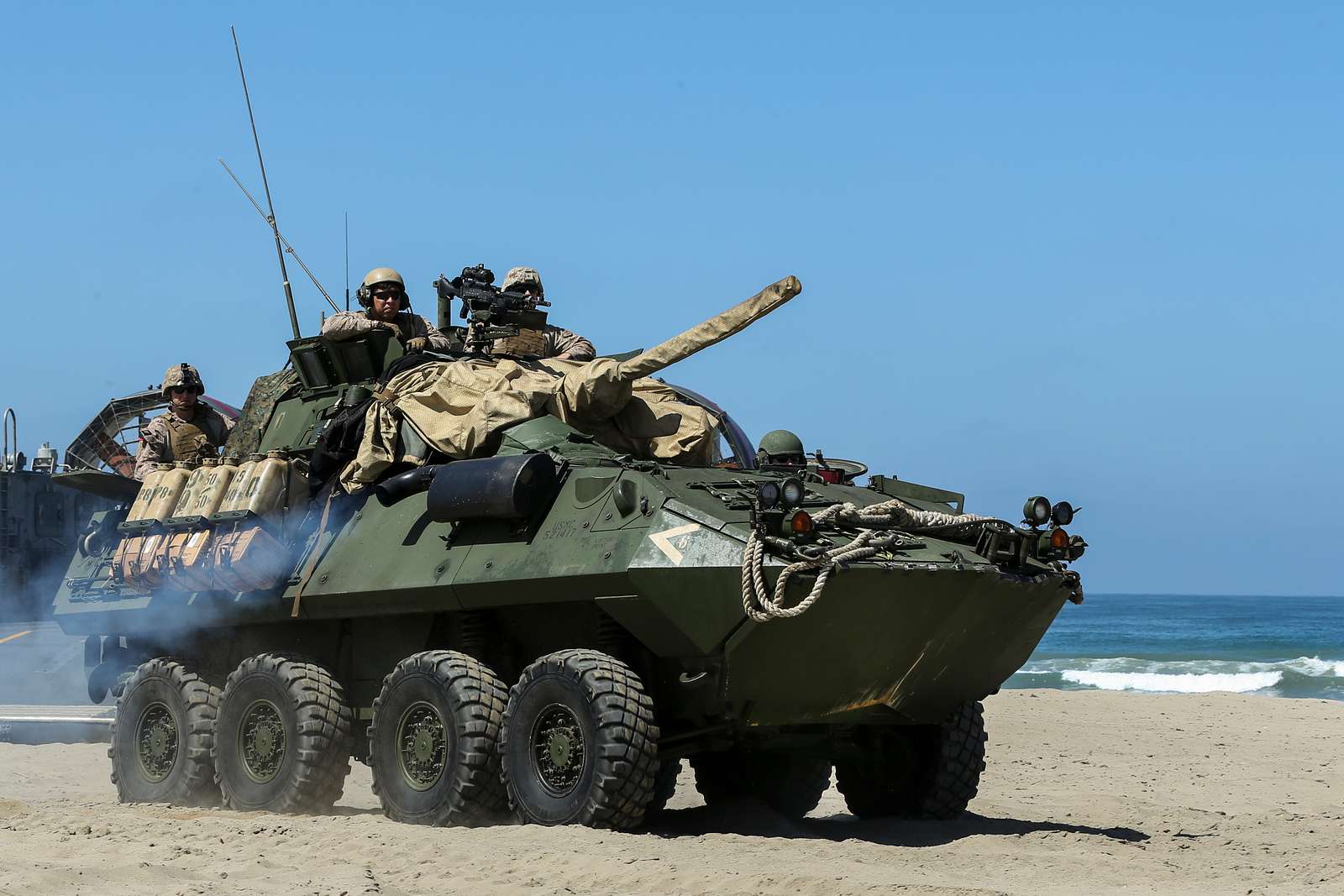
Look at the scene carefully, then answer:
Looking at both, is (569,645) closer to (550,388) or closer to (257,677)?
(550,388)

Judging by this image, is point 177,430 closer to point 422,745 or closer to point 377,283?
point 377,283

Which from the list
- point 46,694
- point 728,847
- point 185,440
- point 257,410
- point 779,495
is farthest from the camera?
point 46,694

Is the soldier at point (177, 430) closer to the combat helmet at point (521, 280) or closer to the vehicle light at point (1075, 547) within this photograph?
the combat helmet at point (521, 280)

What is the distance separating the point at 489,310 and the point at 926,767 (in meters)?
4.48

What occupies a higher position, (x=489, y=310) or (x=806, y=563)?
(x=489, y=310)

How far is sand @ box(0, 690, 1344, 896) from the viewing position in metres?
8.41

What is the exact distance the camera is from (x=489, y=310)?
42.8 feet

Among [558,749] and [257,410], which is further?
[257,410]

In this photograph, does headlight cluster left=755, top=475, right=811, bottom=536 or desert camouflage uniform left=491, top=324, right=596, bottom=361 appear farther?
desert camouflage uniform left=491, top=324, right=596, bottom=361

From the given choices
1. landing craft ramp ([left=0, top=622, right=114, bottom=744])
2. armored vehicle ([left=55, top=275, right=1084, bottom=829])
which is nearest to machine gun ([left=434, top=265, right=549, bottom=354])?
armored vehicle ([left=55, top=275, right=1084, bottom=829])

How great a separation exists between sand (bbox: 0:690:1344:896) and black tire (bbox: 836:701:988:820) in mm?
198

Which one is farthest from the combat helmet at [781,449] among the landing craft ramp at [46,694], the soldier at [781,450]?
the landing craft ramp at [46,694]

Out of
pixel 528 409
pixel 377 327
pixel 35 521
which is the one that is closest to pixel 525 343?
pixel 377 327

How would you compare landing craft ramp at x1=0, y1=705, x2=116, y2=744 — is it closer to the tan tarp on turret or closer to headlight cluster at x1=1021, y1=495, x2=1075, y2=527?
the tan tarp on turret
